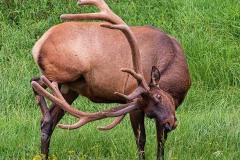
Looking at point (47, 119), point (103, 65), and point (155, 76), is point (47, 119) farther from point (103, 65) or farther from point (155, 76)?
point (155, 76)

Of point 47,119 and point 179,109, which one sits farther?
point 179,109

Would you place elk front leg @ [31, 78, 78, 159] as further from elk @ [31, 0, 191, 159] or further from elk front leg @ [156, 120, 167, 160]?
elk front leg @ [156, 120, 167, 160]

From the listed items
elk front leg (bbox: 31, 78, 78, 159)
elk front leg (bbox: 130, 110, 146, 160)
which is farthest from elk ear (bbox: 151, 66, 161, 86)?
elk front leg (bbox: 31, 78, 78, 159)

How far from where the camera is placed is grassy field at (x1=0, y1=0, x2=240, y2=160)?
6.98 metres

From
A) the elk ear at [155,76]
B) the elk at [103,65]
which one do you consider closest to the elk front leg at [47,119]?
the elk at [103,65]

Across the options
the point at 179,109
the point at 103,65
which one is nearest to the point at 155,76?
the point at 103,65

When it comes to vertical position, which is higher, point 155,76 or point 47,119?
point 155,76

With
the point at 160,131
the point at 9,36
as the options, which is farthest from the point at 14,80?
the point at 160,131

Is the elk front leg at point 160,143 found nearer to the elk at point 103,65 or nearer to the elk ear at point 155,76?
the elk at point 103,65

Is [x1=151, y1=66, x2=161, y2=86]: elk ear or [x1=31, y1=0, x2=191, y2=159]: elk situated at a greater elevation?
[x1=151, y1=66, x2=161, y2=86]: elk ear

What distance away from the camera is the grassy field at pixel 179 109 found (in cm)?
698

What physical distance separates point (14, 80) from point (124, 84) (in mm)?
2736

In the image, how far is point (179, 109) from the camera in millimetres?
8914

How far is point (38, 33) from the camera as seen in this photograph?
34.7 ft
